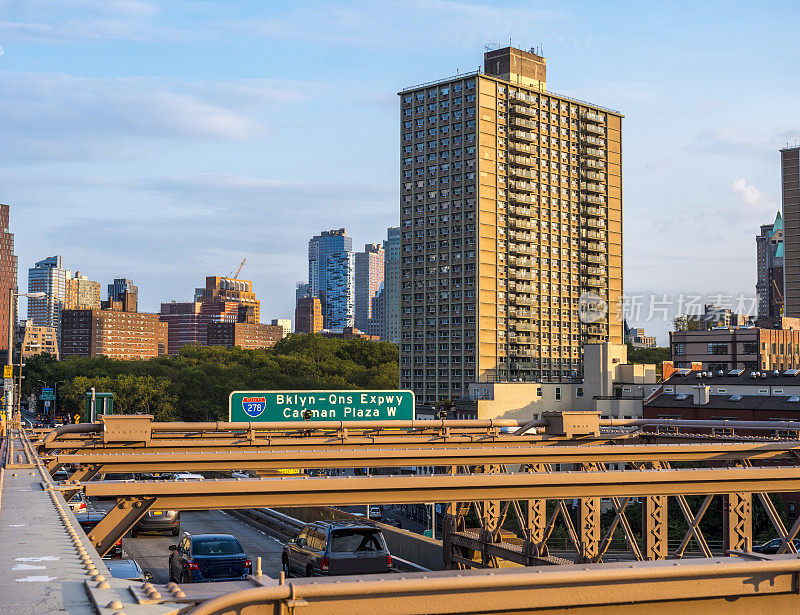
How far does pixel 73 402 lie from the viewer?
159 meters

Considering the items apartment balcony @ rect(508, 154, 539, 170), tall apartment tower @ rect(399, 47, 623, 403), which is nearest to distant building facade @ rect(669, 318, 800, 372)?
tall apartment tower @ rect(399, 47, 623, 403)

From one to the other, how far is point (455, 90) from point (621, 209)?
43691 mm

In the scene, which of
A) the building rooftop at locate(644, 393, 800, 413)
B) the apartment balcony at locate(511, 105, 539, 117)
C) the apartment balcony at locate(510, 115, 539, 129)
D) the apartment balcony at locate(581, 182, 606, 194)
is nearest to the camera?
the building rooftop at locate(644, 393, 800, 413)

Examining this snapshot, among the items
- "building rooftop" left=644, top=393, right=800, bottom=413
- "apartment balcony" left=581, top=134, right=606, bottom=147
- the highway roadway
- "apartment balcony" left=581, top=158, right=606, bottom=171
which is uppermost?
"apartment balcony" left=581, top=134, right=606, bottom=147

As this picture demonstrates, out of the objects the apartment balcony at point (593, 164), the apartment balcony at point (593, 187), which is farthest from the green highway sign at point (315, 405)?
the apartment balcony at point (593, 164)

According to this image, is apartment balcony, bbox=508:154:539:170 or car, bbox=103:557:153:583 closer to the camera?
car, bbox=103:557:153:583

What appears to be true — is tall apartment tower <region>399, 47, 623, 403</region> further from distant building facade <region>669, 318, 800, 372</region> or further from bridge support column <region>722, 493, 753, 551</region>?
bridge support column <region>722, 493, 753, 551</region>

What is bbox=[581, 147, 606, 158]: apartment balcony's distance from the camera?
17600 centimetres

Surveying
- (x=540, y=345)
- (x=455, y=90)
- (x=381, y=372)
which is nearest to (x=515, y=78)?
(x=455, y=90)

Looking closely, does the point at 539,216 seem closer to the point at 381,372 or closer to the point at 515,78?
the point at 515,78

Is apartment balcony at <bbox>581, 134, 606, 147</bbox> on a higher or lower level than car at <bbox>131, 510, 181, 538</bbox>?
higher

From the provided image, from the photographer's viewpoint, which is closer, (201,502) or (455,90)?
(201,502)
